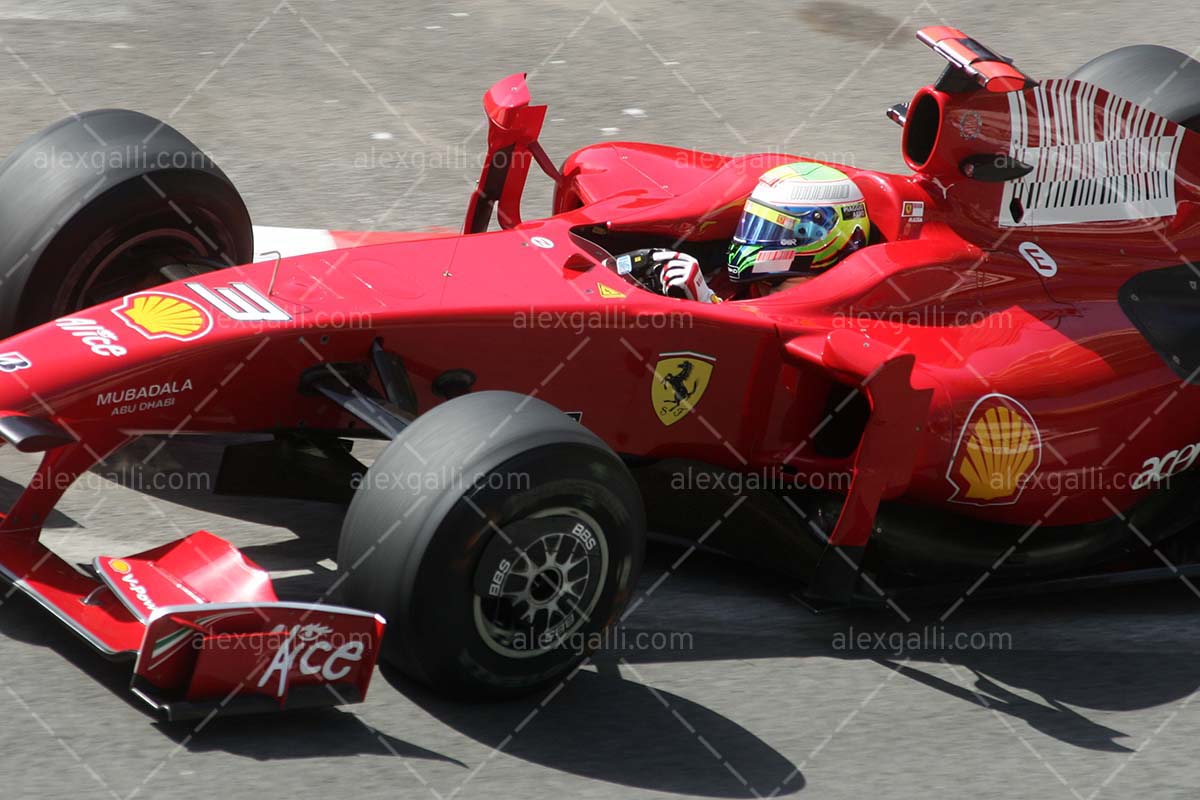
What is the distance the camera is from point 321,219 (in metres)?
8.34

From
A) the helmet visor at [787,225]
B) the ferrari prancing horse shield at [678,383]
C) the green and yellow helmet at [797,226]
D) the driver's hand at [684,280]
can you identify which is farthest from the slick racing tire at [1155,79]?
the ferrari prancing horse shield at [678,383]

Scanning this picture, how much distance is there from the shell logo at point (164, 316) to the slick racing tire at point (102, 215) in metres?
0.70

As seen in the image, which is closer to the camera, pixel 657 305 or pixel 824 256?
pixel 657 305

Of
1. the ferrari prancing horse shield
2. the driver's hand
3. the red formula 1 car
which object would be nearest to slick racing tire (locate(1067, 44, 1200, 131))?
the red formula 1 car

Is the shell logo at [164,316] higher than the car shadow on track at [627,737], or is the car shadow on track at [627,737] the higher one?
the shell logo at [164,316]

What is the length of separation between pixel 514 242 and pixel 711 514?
1064mm

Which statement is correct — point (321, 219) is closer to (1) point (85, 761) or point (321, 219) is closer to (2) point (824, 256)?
(2) point (824, 256)

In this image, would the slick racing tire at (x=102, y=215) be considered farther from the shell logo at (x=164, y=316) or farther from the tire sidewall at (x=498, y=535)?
the tire sidewall at (x=498, y=535)

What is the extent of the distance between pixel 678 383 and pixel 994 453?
3.45 ft

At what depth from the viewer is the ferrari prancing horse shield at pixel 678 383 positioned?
5219 mm

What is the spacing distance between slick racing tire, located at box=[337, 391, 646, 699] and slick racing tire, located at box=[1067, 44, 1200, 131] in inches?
156

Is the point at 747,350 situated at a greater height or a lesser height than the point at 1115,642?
greater

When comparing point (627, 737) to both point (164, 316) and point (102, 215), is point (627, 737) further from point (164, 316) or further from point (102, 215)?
point (102, 215)

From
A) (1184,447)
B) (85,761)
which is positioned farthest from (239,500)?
(1184,447)
